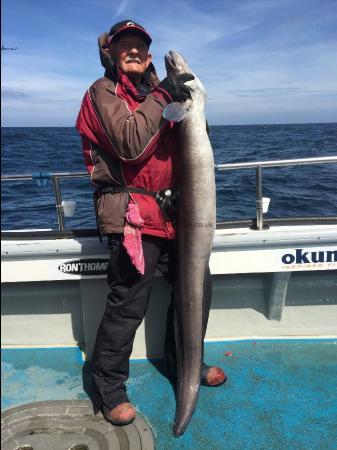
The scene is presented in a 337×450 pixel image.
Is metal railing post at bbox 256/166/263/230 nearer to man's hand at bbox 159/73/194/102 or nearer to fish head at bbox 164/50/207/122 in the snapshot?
fish head at bbox 164/50/207/122

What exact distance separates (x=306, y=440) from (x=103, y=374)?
153cm

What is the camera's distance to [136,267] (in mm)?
2891

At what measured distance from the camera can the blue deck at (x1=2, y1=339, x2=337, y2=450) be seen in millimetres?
2947

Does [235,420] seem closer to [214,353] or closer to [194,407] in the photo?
[194,407]

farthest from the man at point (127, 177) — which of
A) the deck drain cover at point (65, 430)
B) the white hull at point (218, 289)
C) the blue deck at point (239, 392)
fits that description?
the white hull at point (218, 289)

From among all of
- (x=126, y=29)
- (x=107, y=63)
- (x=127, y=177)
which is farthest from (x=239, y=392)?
(x=126, y=29)

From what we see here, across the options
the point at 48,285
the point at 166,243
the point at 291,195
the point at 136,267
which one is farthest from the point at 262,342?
the point at 291,195

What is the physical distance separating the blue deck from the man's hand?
7.76ft

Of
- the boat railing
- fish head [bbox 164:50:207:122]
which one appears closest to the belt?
fish head [bbox 164:50:207:122]

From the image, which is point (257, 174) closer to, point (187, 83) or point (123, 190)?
point (187, 83)

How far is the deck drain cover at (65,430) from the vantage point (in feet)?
9.30

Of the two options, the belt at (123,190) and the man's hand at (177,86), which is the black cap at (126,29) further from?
the belt at (123,190)

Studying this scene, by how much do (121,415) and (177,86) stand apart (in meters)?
2.39

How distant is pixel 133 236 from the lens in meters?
2.87
